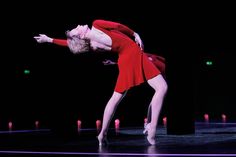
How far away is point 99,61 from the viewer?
1051cm

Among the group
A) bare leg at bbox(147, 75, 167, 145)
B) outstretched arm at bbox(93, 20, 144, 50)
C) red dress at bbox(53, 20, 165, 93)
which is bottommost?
bare leg at bbox(147, 75, 167, 145)

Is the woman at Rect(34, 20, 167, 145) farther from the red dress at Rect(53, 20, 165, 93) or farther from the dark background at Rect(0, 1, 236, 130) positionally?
the dark background at Rect(0, 1, 236, 130)

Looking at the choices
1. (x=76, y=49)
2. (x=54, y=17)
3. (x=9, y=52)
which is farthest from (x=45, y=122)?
(x=76, y=49)

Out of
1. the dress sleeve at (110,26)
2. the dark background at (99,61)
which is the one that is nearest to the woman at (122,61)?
the dress sleeve at (110,26)

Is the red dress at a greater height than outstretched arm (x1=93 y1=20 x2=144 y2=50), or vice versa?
outstretched arm (x1=93 y1=20 x2=144 y2=50)

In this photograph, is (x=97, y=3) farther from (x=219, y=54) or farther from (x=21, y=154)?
(x=219, y=54)

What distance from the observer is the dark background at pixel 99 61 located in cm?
566

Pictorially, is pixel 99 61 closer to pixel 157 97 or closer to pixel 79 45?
pixel 79 45

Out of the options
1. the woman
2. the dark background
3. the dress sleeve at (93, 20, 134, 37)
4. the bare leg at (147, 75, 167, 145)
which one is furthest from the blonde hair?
the dark background

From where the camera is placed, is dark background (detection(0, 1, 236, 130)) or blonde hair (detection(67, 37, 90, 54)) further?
dark background (detection(0, 1, 236, 130))

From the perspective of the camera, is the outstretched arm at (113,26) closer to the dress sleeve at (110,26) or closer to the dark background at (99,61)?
the dress sleeve at (110,26)

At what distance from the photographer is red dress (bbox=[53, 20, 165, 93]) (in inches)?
169

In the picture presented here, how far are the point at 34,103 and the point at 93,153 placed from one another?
24.9ft

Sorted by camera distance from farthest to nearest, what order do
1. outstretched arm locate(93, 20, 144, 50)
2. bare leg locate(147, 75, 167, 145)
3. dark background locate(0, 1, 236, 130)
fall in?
dark background locate(0, 1, 236, 130) < outstretched arm locate(93, 20, 144, 50) < bare leg locate(147, 75, 167, 145)
